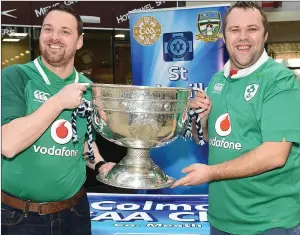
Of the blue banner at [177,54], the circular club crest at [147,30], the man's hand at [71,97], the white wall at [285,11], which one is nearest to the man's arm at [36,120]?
the man's hand at [71,97]

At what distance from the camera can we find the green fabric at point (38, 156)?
1559 mm

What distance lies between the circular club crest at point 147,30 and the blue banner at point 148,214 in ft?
4.07

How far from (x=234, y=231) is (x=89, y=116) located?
2.33 feet

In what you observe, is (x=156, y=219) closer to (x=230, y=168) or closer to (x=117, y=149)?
(x=230, y=168)

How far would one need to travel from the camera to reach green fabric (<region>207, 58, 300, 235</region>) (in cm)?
148

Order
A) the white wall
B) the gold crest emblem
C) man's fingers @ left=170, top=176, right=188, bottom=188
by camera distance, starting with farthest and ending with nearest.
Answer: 1. the white wall
2. the gold crest emblem
3. man's fingers @ left=170, top=176, right=188, bottom=188

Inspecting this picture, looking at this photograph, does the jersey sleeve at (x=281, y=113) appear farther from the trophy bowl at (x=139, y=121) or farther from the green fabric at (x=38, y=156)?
the green fabric at (x=38, y=156)

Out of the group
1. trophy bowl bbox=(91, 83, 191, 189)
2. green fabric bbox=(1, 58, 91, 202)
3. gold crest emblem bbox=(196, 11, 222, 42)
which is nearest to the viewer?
trophy bowl bbox=(91, 83, 191, 189)

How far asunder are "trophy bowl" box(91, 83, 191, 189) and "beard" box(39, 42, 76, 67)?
1.03 ft

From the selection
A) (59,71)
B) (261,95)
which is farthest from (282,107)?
(59,71)

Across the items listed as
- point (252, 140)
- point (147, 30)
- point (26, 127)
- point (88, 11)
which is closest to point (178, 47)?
point (147, 30)

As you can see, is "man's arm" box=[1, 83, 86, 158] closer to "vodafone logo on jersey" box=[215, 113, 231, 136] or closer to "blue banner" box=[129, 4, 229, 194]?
"vodafone logo on jersey" box=[215, 113, 231, 136]

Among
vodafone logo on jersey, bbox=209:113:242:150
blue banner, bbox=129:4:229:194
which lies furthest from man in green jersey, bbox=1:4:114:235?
blue banner, bbox=129:4:229:194

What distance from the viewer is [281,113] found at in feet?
4.82
